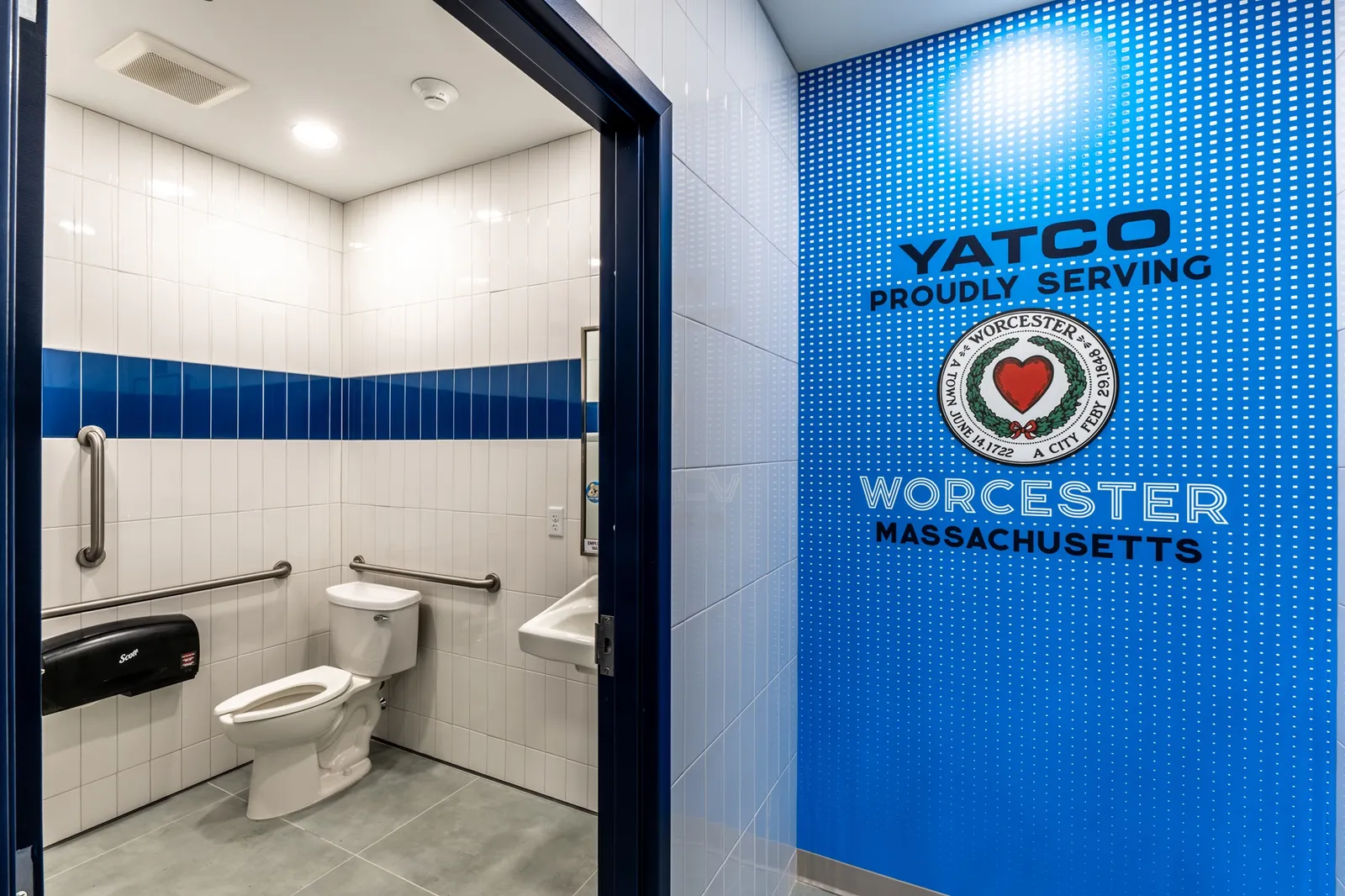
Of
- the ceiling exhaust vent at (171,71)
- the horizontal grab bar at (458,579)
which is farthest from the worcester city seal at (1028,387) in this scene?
the ceiling exhaust vent at (171,71)

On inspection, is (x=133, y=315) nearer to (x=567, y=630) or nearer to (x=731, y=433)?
(x=567, y=630)

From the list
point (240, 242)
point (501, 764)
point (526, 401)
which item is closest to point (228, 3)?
point (240, 242)

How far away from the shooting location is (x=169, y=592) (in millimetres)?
1068

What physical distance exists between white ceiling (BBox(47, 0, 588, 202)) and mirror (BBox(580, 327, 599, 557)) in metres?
0.49

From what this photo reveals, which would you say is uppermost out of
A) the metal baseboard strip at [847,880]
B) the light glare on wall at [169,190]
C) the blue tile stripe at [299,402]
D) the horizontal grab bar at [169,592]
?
the light glare on wall at [169,190]

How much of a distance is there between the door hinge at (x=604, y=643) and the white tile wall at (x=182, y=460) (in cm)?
59

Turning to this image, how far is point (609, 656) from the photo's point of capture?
1387mm

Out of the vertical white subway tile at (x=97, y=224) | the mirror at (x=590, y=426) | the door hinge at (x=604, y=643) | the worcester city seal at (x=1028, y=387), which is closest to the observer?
the vertical white subway tile at (x=97, y=224)

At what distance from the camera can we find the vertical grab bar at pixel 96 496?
0.89m

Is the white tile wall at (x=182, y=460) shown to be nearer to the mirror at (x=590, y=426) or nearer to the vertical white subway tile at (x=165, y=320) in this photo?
the vertical white subway tile at (x=165, y=320)

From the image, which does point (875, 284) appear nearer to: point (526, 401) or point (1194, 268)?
point (1194, 268)

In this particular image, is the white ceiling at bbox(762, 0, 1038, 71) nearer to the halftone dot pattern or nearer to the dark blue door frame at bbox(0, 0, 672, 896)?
the halftone dot pattern

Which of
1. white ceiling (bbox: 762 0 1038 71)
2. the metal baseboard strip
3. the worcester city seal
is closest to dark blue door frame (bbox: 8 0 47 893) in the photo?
white ceiling (bbox: 762 0 1038 71)

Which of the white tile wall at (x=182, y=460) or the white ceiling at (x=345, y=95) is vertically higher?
the white ceiling at (x=345, y=95)
